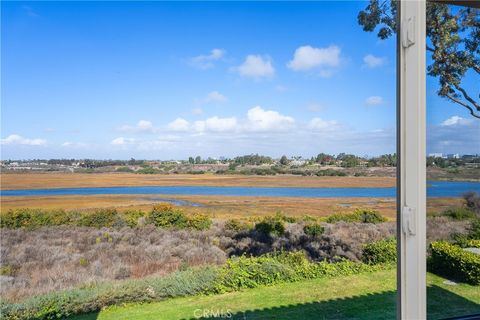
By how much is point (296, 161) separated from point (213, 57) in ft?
5.99

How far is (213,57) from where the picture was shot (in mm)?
4512

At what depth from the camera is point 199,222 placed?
437cm

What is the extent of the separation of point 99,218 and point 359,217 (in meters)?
3.47

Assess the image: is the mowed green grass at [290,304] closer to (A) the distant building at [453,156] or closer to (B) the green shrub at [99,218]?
(B) the green shrub at [99,218]

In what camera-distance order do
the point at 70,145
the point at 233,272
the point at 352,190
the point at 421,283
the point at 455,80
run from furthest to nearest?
the point at 352,190
the point at 233,272
the point at 70,145
the point at 455,80
the point at 421,283

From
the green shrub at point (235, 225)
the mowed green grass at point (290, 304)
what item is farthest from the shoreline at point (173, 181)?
the mowed green grass at point (290, 304)

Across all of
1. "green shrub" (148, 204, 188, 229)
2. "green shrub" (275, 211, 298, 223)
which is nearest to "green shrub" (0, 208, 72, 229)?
"green shrub" (148, 204, 188, 229)

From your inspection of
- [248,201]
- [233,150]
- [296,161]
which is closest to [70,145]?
[233,150]

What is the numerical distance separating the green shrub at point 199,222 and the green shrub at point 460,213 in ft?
9.82

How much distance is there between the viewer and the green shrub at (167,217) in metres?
4.25

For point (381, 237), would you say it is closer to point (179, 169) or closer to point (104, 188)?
point (179, 169)

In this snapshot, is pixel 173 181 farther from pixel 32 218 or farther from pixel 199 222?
pixel 32 218

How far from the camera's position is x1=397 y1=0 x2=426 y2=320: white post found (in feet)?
2.71

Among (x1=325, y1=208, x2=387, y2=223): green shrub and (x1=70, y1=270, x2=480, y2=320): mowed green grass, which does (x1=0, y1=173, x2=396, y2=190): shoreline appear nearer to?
(x1=325, y1=208, x2=387, y2=223): green shrub
